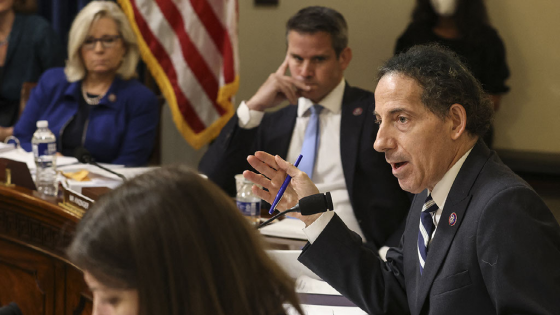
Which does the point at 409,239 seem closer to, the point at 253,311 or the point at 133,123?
the point at 253,311

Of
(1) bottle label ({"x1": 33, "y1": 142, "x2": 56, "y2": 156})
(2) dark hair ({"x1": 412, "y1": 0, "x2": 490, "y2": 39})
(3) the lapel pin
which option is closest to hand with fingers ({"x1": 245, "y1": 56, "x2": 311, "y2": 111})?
(1) bottle label ({"x1": 33, "y1": 142, "x2": 56, "y2": 156})

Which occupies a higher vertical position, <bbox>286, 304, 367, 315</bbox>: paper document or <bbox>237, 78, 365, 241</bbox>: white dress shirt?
<bbox>237, 78, 365, 241</bbox>: white dress shirt

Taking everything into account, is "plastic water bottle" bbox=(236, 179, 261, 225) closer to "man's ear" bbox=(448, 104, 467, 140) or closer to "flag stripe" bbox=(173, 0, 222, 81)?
"man's ear" bbox=(448, 104, 467, 140)

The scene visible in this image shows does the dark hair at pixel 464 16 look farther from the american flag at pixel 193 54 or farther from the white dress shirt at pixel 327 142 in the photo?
the white dress shirt at pixel 327 142

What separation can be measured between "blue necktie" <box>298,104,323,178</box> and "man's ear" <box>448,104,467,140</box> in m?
1.11

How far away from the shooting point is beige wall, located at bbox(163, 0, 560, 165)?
4367 mm

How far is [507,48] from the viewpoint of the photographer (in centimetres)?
442

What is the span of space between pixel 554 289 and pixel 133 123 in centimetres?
246

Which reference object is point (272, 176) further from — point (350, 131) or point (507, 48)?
point (507, 48)

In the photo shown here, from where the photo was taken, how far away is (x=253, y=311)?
33.4 inches

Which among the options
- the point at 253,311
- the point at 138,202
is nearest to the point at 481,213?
the point at 253,311

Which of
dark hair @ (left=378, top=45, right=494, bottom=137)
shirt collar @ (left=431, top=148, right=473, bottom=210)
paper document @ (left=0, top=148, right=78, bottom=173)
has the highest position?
dark hair @ (left=378, top=45, right=494, bottom=137)

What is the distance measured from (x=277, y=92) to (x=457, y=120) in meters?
1.30

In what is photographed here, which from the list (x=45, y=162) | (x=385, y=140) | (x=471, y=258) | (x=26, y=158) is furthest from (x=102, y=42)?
(x=471, y=258)
